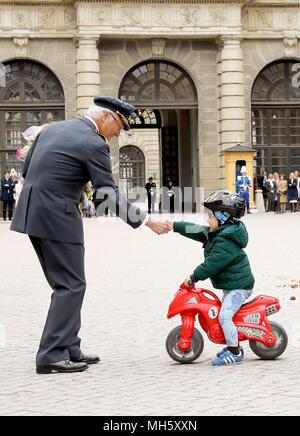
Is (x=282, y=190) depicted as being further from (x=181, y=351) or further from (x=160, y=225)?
(x=160, y=225)

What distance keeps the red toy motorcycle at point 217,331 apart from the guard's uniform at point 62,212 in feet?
2.41

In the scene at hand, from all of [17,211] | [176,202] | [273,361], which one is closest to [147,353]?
[273,361]

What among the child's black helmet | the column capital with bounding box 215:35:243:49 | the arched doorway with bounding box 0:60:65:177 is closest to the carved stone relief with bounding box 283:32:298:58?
the column capital with bounding box 215:35:243:49

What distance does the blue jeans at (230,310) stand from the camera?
6.33 metres

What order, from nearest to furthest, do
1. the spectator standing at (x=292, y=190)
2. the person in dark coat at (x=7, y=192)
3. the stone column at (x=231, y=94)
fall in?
the person in dark coat at (x=7, y=192) → the stone column at (x=231, y=94) → the spectator standing at (x=292, y=190)

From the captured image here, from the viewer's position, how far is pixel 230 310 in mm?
6391

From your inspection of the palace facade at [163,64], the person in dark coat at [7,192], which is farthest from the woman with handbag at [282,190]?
the person in dark coat at [7,192]

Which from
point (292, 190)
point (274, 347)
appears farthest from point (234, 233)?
point (292, 190)

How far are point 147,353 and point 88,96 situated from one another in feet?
87.8

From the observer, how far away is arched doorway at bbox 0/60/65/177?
33500 mm

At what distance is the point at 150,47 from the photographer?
111 ft

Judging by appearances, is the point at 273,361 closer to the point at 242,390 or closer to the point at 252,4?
the point at 242,390

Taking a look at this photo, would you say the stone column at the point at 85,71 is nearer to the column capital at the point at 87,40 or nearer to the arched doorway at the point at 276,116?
the column capital at the point at 87,40

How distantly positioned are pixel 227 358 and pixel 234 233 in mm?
867
